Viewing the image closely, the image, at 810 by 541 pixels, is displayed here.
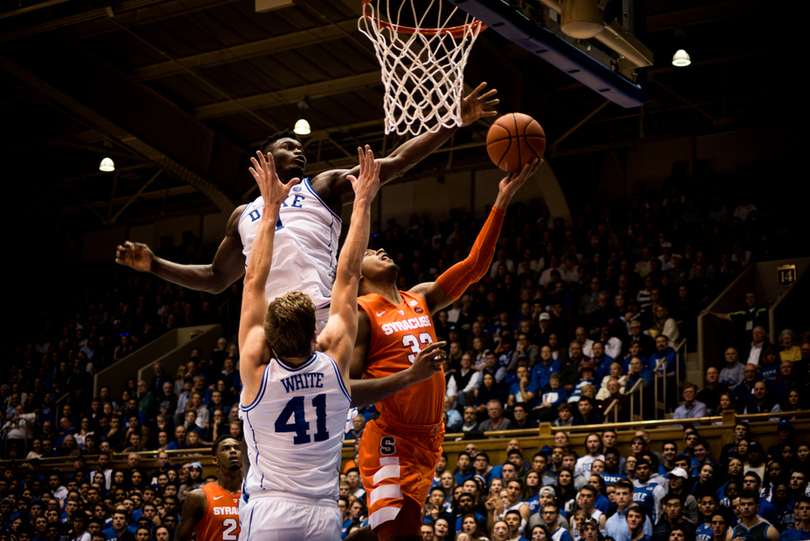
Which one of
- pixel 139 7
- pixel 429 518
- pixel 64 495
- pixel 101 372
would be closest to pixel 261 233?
pixel 429 518

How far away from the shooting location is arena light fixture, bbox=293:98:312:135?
16.8 meters

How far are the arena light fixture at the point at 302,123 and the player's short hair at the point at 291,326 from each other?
1322 centimetres

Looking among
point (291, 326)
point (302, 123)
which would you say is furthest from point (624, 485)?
point (302, 123)

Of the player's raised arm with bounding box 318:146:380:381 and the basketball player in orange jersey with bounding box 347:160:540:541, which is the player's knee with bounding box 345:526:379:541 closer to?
the basketball player in orange jersey with bounding box 347:160:540:541

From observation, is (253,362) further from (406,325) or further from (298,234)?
(406,325)

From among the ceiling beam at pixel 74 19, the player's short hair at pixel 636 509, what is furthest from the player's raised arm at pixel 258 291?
the ceiling beam at pixel 74 19

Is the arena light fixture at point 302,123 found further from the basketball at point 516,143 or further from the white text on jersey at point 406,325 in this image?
the white text on jersey at point 406,325

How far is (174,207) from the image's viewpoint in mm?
24922

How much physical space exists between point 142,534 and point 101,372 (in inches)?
343

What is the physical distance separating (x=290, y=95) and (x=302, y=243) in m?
14.1

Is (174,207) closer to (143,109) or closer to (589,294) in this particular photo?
(143,109)

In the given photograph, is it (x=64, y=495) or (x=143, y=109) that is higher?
(x=143, y=109)

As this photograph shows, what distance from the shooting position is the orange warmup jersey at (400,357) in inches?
195

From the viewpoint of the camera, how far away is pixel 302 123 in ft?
55.2
